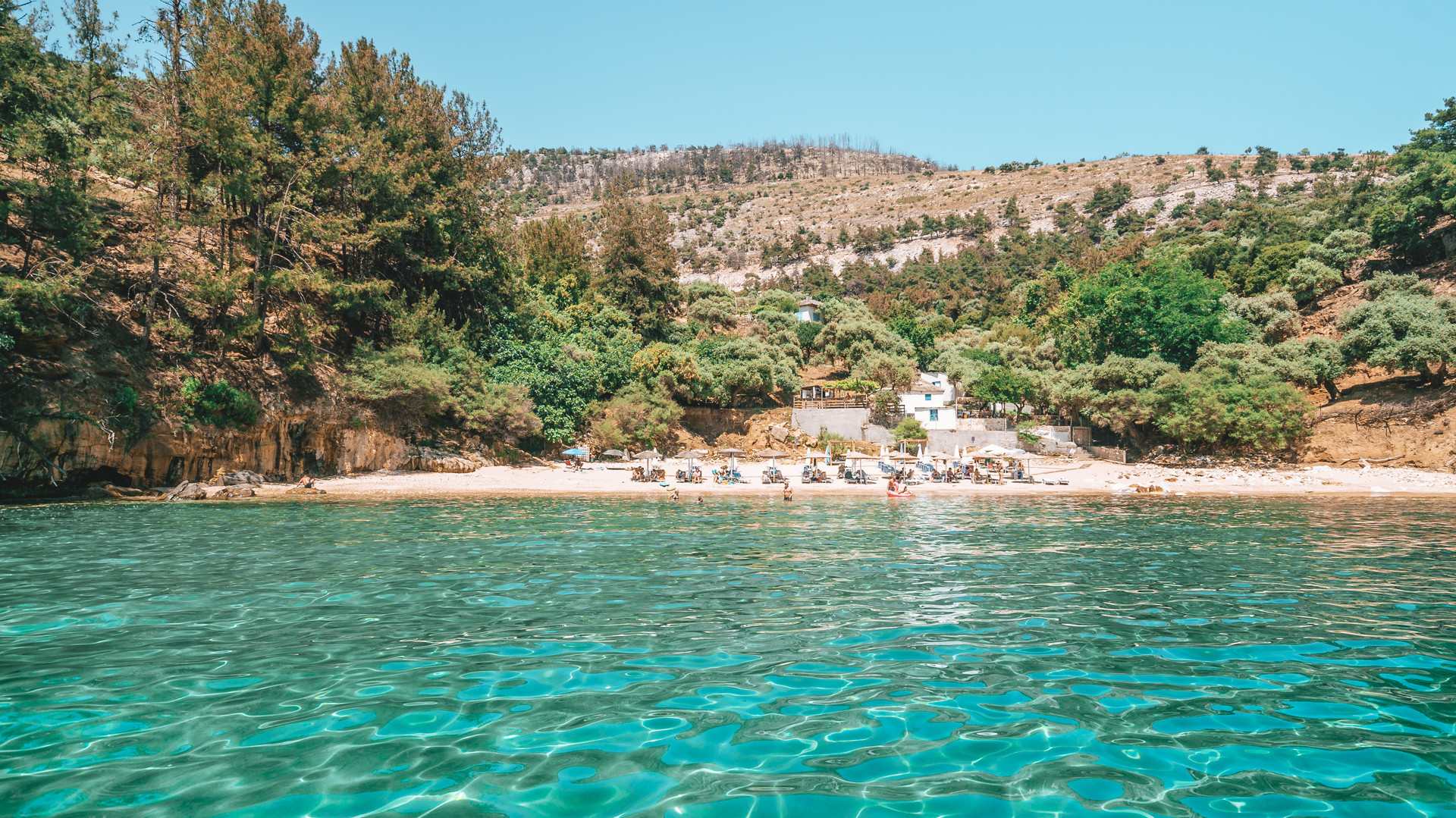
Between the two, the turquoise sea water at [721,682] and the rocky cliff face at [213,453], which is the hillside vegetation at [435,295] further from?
the turquoise sea water at [721,682]

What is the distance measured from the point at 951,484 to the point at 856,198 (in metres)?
128

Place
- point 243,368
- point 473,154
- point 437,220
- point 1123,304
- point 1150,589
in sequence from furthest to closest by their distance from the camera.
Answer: point 1123,304
point 473,154
point 437,220
point 243,368
point 1150,589

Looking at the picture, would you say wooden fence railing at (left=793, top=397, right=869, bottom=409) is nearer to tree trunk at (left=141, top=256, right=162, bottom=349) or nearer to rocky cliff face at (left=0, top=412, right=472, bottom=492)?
rocky cliff face at (left=0, top=412, right=472, bottom=492)

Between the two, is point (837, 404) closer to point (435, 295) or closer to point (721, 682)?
point (435, 295)

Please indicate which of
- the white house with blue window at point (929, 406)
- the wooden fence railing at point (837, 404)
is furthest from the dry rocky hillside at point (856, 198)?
the white house with blue window at point (929, 406)

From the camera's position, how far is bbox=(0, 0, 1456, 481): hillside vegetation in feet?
74.5

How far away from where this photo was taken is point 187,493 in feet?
73.4

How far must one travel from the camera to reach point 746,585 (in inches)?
436

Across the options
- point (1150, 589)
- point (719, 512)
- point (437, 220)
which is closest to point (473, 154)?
point (437, 220)

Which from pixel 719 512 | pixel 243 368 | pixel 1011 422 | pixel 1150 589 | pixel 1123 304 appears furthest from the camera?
pixel 1011 422

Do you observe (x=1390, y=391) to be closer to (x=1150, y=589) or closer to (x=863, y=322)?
(x=863, y=322)

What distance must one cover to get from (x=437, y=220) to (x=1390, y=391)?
48.1m

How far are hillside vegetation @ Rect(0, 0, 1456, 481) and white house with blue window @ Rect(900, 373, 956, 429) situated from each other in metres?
1.98

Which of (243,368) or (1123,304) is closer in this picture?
(243,368)
